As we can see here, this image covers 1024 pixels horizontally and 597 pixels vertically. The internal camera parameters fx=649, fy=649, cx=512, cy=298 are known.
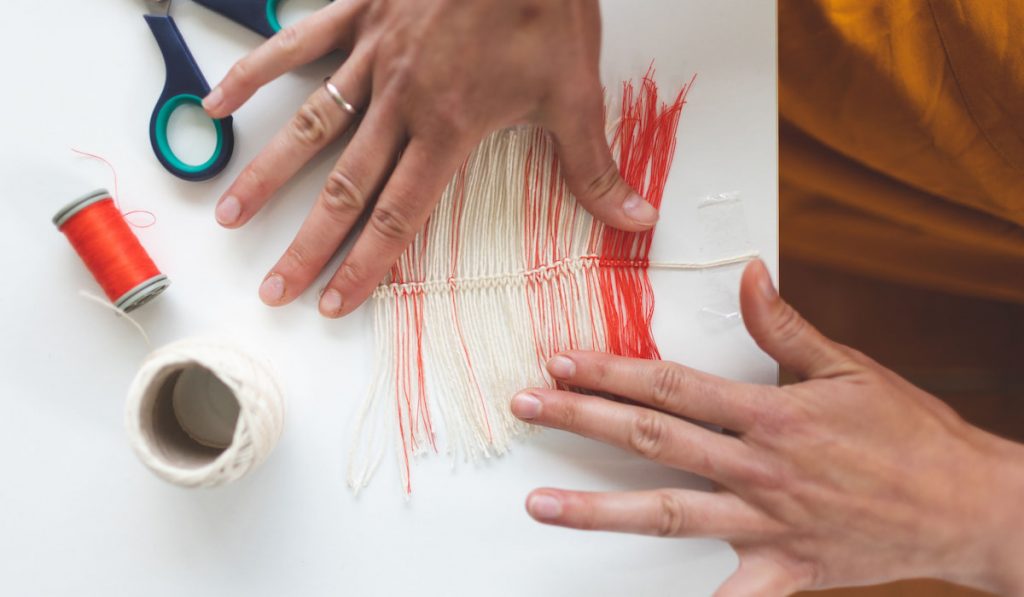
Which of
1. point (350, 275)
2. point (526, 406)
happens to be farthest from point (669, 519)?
point (350, 275)

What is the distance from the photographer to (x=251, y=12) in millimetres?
762

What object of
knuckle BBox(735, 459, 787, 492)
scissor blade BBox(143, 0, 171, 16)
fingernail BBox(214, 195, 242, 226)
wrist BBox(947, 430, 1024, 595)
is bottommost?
wrist BBox(947, 430, 1024, 595)

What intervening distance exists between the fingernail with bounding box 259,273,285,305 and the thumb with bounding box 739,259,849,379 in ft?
1.69

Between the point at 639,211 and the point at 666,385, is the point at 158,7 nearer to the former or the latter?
the point at 639,211

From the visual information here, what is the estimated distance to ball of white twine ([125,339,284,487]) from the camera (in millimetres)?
617

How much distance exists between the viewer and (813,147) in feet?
3.14

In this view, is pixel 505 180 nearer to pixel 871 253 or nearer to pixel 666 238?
pixel 666 238

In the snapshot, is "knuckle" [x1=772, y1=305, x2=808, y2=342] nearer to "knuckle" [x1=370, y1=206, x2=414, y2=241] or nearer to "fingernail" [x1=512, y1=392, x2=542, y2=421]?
"fingernail" [x1=512, y1=392, x2=542, y2=421]

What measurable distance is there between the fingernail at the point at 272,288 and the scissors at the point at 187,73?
5.8 inches

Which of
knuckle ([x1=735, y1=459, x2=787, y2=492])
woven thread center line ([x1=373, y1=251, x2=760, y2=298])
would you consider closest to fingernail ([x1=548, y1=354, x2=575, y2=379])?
woven thread center line ([x1=373, y1=251, x2=760, y2=298])

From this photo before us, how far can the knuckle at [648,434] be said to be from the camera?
2.38ft

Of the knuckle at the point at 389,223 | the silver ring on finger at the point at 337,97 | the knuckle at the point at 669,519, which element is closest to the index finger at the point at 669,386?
the knuckle at the point at 669,519

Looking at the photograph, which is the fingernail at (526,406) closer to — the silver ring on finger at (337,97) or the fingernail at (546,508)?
the fingernail at (546,508)

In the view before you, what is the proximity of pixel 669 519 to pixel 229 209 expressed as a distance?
1.98 ft
